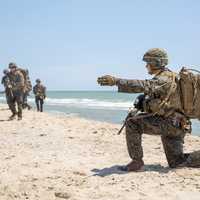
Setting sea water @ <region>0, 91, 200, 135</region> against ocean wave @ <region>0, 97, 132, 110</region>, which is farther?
ocean wave @ <region>0, 97, 132, 110</region>

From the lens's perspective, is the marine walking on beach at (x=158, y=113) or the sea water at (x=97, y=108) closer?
the marine walking on beach at (x=158, y=113)

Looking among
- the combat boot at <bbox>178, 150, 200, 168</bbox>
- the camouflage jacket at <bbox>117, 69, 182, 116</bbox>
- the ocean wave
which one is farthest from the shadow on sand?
the ocean wave

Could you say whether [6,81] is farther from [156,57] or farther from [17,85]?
[156,57]

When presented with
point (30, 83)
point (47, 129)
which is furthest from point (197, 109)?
point (30, 83)

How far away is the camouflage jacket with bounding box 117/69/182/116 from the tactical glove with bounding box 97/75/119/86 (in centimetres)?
8

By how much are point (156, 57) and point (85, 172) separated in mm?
1971

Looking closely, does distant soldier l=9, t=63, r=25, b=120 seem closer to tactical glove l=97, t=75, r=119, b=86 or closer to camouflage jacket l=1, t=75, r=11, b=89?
camouflage jacket l=1, t=75, r=11, b=89

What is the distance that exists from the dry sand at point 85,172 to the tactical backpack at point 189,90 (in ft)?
2.94

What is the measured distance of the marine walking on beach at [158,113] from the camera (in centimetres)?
683

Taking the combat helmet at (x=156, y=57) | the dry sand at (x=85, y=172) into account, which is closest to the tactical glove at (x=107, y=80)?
the combat helmet at (x=156, y=57)

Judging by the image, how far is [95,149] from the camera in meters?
10.0

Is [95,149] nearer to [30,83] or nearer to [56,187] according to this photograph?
[56,187]

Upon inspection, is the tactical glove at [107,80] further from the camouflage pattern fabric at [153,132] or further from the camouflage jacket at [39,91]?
the camouflage jacket at [39,91]

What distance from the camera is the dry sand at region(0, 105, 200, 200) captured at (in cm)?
619
